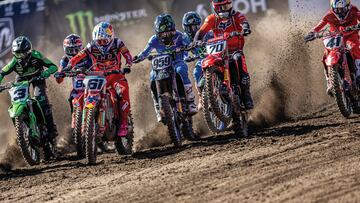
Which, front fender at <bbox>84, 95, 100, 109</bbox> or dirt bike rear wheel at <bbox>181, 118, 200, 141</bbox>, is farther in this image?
dirt bike rear wheel at <bbox>181, 118, 200, 141</bbox>

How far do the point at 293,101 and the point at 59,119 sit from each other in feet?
15.7

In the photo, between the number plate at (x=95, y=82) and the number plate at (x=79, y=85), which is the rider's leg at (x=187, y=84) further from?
the number plate at (x=95, y=82)

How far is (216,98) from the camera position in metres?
12.4

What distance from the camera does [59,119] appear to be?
17.6 metres

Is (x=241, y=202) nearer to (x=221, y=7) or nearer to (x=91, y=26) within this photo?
(x=221, y=7)

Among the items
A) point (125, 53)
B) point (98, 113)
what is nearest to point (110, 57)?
point (125, 53)

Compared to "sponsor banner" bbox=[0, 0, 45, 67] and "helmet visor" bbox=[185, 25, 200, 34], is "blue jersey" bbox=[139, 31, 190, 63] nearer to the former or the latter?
"helmet visor" bbox=[185, 25, 200, 34]

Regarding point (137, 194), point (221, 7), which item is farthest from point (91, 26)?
point (137, 194)

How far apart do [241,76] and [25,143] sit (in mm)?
3486

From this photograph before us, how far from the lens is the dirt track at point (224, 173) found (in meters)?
8.59

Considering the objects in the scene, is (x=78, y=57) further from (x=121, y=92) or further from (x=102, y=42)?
(x=121, y=92)

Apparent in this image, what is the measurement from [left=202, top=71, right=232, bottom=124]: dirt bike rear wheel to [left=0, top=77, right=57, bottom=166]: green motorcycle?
2.87 metres

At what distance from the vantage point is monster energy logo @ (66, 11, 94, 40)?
829 inches

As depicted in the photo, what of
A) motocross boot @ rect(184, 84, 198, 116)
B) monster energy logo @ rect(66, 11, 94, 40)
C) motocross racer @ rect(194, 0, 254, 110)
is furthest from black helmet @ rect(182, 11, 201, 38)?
monster energy logo @ rect(66, 11, 94, 40)
